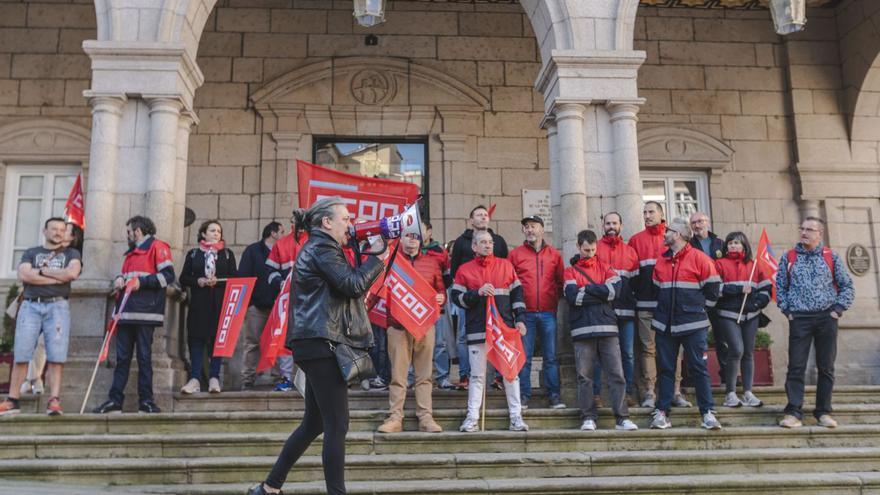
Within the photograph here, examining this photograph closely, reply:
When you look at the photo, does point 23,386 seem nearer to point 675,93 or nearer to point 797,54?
point 675,93

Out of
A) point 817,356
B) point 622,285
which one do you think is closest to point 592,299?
point 622,285

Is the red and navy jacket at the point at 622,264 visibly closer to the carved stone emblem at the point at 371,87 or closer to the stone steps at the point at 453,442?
the stone steps at the point at 453,442

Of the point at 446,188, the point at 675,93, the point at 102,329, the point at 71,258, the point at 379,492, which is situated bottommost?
the point at 379,492

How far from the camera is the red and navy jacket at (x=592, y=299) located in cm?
696

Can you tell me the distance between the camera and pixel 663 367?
7031 mm

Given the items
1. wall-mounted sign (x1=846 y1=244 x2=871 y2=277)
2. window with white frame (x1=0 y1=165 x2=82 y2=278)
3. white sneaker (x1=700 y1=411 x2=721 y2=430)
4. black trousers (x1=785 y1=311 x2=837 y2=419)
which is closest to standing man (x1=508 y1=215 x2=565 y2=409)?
white sneaker (x1=700 y1=411 x2=721 y2=430)

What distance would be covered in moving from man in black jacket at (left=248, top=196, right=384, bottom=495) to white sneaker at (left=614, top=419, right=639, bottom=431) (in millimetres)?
3035

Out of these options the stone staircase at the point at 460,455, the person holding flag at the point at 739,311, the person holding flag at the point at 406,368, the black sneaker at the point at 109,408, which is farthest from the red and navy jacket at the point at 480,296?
the black sneaker at the point at 109,408

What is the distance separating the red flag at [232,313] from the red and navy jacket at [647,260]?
382 cm

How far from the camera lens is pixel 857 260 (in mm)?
11211

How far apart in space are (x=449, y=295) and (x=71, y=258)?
3705 millimetres

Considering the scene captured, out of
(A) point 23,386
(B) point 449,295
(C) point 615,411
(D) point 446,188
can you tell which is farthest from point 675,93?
(A) point 23,386

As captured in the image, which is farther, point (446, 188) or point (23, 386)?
point (446, 188)

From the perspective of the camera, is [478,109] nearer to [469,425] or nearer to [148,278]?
[148,278]
